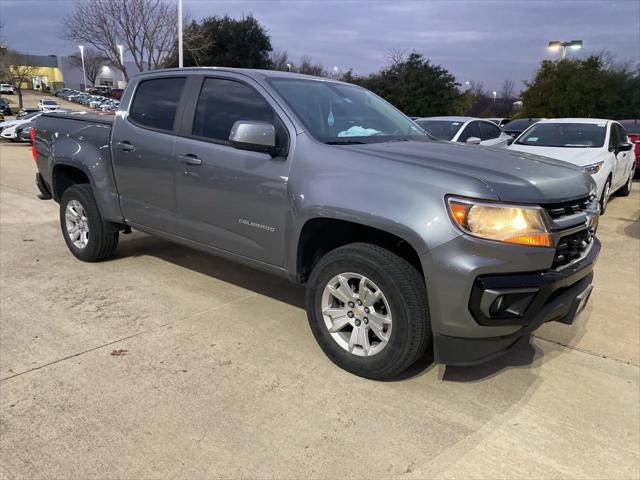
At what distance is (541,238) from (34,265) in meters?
4.88

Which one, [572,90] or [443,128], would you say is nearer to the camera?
[443,128]

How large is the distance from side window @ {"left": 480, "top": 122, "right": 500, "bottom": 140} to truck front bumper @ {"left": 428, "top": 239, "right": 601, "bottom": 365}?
7868mm

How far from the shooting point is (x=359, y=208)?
3.00m

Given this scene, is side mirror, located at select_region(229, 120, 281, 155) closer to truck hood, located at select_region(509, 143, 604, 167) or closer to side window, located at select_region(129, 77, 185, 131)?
side window, located at select_region(129, 77, 185, 131)

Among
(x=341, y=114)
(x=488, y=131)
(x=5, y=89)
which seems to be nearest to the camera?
(x=341, y=114)

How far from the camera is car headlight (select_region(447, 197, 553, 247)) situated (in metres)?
2.65

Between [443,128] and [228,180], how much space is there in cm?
701

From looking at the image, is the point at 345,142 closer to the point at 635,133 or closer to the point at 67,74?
the point at 635,133

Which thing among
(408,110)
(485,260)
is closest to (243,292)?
(485,260)

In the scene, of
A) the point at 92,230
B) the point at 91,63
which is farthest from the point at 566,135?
the point at 91,63

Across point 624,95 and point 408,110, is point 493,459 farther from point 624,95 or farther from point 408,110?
point 624,95

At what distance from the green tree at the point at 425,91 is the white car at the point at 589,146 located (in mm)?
19370

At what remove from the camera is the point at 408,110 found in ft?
95.0

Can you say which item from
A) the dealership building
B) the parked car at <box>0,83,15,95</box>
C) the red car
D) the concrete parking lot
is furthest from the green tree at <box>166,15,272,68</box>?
the dealership building
